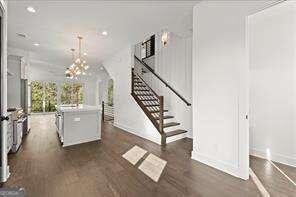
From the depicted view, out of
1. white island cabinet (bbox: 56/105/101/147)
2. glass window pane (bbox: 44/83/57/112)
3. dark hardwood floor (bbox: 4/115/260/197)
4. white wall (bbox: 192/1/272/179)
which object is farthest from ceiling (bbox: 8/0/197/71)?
glass window pane (bbox: 44/83/57/112)

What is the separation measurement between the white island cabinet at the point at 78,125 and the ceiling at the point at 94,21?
223 centimetres

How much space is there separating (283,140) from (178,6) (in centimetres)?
340

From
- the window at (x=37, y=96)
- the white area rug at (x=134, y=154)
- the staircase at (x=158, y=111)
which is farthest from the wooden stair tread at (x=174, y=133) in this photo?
the window at (x=37, y=96)

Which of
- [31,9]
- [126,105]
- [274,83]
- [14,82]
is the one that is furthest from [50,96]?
[274,83]

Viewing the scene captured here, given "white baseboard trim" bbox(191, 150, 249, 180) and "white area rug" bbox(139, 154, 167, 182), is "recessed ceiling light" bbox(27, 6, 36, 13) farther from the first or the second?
"white baseboard trim" bbox(191, 150, 249, 180)

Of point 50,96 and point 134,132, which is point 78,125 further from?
point 50,96

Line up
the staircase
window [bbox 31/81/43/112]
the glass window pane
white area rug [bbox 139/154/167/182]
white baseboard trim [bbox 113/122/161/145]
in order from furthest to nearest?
1. the glass window pane
2. window [bbox 31/81/43/112]
3. white baseboard trim [bbox 113/122/161/145]
4. the staircase
5. white area rug [bbox 139/154/167/182]

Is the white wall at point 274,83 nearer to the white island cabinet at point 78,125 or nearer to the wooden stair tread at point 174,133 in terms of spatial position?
the wooden stair tread at point 174,133

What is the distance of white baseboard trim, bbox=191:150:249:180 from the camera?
2682 millimetres

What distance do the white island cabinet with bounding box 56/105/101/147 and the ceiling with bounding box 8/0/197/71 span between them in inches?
87.7

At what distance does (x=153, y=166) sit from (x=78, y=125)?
99.5 inches

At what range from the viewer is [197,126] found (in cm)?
346

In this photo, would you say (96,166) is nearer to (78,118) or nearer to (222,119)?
(78,118)

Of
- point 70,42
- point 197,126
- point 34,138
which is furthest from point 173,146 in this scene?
point 70,42
